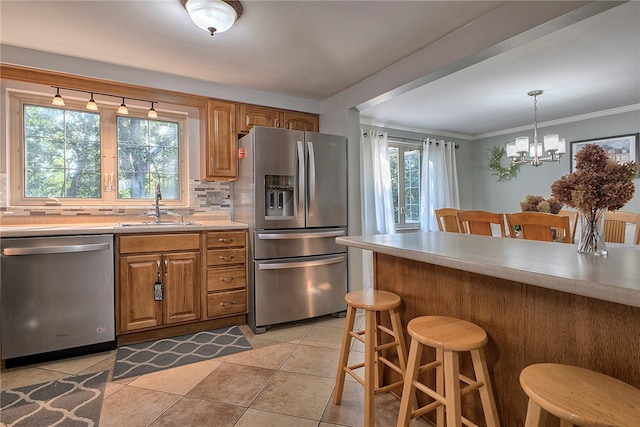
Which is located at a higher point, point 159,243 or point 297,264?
point 159,243

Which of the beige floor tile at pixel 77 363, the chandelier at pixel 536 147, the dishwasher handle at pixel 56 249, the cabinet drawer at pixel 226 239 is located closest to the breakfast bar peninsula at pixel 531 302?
the cabinet drawer at pixel 226 239

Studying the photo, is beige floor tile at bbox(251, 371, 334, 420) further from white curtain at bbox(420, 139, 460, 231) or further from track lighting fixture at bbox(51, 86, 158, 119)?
white curtain at bbox(420, 139, 460, 231)

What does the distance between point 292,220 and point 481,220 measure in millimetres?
1618

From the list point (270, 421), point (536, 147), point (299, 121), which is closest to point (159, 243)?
point (270, 421)

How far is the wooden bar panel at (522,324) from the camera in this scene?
37.9 inches

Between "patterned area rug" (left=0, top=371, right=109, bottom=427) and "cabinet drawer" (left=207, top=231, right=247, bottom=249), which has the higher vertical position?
"cabinet drawer" (left=207, top=231, right=247, bottom=249)

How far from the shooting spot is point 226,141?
3225mm

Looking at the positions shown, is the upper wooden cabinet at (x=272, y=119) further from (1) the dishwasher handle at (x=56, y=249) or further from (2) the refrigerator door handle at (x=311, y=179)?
(1) the dishwasher handle at (x=56, y=249)

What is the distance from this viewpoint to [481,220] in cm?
269

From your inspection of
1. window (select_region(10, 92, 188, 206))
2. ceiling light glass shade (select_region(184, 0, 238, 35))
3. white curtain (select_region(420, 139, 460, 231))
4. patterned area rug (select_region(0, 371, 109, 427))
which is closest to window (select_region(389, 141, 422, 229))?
white curtain (select_region(420, 139, 460, 231))

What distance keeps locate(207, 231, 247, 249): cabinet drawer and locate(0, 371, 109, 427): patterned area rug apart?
119cm

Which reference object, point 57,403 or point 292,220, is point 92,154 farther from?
point 57,403

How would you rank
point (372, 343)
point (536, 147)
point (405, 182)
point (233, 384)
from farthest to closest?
point (405, 182) → point (536, 147) → point (233, 384) → point (372, 343)

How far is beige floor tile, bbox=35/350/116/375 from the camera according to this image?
2193 mm
